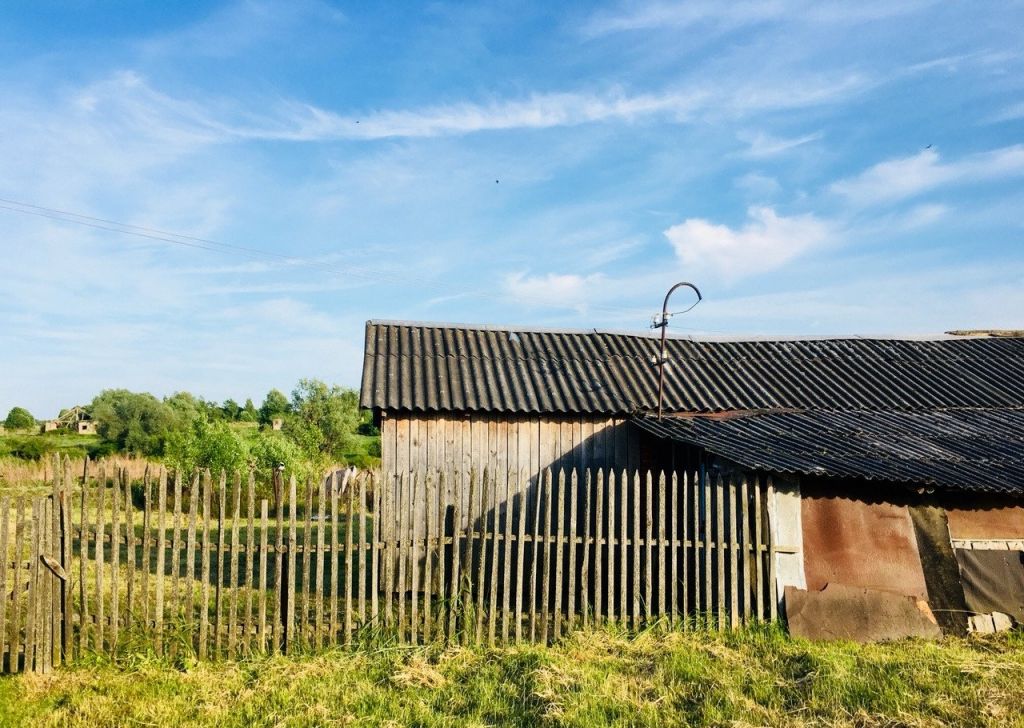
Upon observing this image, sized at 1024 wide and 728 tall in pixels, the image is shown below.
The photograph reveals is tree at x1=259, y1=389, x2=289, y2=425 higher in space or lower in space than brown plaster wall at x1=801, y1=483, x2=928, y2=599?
higher

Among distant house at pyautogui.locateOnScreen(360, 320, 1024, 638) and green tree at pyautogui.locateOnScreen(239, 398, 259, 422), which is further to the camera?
green tree at pyautogui.locateOnScreen(239, 398, 259, 422)

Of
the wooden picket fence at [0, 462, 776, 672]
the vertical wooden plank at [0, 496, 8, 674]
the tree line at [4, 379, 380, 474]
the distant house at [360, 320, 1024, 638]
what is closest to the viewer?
the vertical wooden plank at [0, 496, 8, 674]

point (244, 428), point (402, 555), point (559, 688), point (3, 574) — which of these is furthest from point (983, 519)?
point (244, 428)

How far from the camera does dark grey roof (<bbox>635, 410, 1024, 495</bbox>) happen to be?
7.81 m

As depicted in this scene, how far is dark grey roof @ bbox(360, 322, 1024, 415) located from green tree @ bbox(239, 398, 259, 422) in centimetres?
5096

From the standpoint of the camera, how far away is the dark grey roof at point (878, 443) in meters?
7.81

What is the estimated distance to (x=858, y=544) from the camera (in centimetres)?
812

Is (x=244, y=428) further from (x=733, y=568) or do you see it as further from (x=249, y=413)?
(x=733, y=568)

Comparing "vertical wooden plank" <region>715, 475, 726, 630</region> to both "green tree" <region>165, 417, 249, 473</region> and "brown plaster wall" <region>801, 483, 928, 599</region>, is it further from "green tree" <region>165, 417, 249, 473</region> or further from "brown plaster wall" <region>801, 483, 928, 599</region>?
"green tree" <region>165, 417, 249, 473</region>

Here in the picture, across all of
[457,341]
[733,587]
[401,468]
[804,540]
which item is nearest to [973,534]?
[804,540]

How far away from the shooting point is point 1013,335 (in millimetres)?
16750

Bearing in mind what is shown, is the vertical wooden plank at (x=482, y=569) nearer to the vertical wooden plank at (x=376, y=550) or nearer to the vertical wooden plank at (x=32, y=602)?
the vertical wooden plank at (x=376, y=550)

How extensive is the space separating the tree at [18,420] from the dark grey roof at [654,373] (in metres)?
53.2

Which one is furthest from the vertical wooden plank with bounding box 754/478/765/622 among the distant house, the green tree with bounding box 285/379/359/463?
the green tree with bounding box 285/379/359/463
